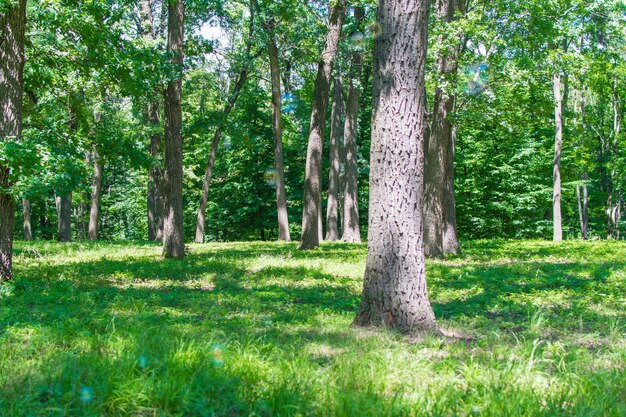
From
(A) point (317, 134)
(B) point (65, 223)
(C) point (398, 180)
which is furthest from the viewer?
(B) point (65, 223)

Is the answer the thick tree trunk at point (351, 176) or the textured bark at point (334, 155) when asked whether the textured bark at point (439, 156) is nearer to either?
the thick tree trunk at point (351, 176)

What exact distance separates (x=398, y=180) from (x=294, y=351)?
7.05ft

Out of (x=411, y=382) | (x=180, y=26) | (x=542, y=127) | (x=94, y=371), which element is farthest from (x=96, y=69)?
(x=542, y=127)

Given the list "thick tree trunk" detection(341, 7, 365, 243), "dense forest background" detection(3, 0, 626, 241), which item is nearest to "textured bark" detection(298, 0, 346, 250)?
"dense forest background" detection(3, 0, 626, 241)

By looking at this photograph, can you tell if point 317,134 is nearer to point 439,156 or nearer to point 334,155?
point 439,156

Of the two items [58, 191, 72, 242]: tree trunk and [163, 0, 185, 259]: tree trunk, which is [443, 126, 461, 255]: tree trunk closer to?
[163, 0, 185, 259]: tree trunk

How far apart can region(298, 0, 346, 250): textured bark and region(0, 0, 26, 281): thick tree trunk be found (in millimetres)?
9088

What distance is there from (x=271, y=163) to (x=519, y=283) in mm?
26168

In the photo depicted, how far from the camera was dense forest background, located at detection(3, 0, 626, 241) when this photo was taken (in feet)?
33.7

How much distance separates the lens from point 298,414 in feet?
10.1

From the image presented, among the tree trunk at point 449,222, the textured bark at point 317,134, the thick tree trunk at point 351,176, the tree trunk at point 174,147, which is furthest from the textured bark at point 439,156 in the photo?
the thick tree trunk at point 351,176

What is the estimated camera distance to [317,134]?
1691cm

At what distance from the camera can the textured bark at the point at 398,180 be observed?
534 cm

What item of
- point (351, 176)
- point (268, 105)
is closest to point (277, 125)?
point (351, 176)
